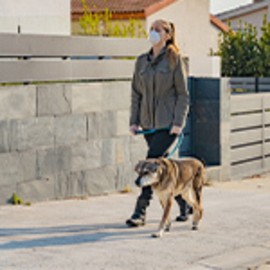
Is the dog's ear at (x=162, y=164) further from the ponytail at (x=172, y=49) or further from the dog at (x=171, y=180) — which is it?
the ponytail at (x=172, y=49)

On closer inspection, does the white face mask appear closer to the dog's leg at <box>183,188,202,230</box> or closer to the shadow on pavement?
the dog's leg at <box>183,188,202,230</box>

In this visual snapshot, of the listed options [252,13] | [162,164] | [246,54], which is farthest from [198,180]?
[252,13]

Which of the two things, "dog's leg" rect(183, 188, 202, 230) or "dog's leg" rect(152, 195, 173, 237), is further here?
"dog's leg" rect(183, 188, 202, 230)

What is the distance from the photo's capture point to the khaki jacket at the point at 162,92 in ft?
28.5

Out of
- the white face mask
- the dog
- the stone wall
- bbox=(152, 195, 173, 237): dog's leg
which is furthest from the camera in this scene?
the stone wall

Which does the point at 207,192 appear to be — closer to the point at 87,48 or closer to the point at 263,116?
the point at 87,48

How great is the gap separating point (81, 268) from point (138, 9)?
25.6m

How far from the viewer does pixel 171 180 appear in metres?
8.38

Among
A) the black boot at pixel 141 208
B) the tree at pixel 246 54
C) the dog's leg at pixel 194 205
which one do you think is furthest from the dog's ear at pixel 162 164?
the tree at pixel 246 54

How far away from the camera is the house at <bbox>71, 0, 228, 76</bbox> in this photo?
31859 mm

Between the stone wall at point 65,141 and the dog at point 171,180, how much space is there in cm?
223

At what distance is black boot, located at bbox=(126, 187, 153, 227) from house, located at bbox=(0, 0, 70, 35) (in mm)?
Answer: 5345

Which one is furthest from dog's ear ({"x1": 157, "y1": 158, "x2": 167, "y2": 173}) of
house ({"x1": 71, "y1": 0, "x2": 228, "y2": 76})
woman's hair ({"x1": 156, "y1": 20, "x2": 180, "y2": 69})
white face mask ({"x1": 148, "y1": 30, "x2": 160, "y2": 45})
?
house ({"x1": 71, "y1": 0, "x2": 228, "y2": 76})

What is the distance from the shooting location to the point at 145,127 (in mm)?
8859
